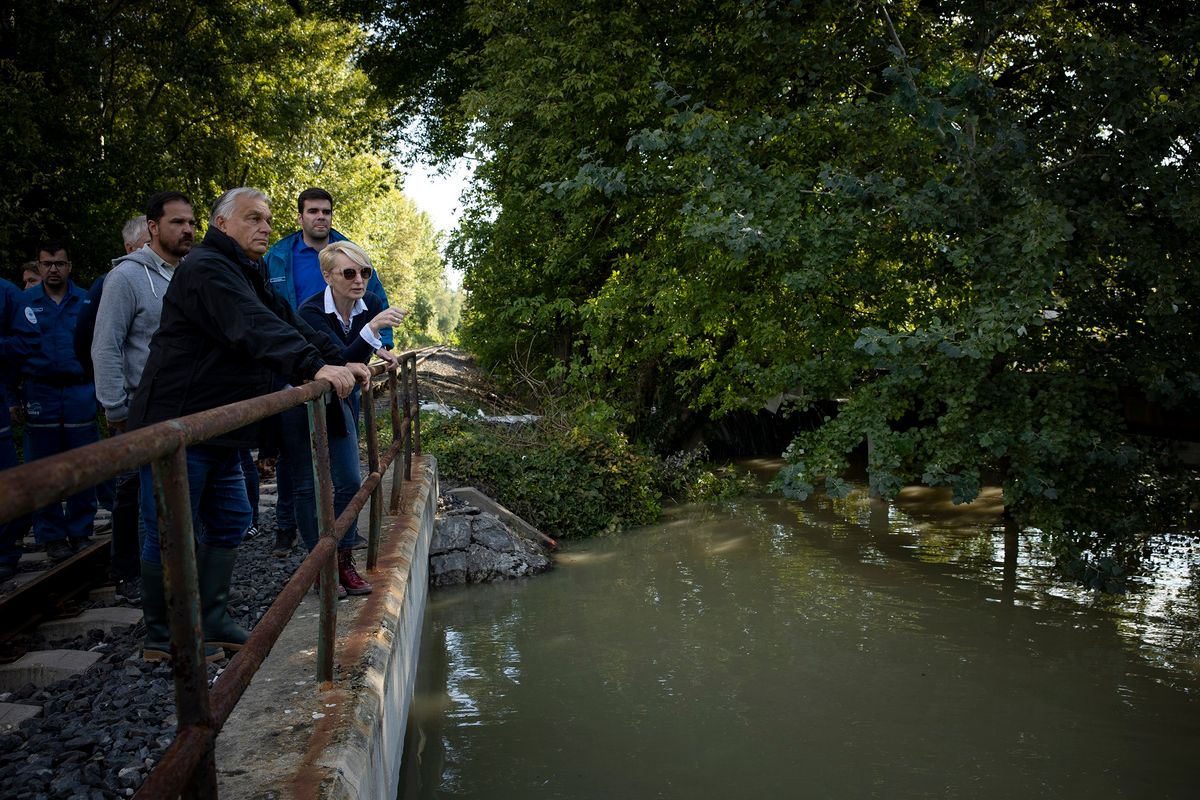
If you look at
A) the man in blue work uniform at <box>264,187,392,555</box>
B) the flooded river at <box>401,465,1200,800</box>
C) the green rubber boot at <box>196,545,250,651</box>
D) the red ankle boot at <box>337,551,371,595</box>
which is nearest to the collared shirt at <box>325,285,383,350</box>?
the man in blue work uniform at <box>264,187,392,555</box>

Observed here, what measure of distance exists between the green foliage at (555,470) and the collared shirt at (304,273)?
19.4 feet

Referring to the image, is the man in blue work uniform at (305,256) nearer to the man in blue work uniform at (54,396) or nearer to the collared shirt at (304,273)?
the collared shirt at (304,273)

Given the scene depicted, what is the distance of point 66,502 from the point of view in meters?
6.45

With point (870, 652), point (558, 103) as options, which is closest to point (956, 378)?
point (870, 652)

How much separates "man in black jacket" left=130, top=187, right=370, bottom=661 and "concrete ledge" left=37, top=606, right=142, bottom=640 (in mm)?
1593

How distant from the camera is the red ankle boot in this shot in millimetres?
4535

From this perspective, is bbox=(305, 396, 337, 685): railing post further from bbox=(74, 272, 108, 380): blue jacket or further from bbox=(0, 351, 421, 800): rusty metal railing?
bbox=(74, 272, 108, 380): blue jacket

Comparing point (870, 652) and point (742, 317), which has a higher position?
point (742, 317)

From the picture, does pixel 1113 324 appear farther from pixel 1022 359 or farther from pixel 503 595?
pixel 503 595

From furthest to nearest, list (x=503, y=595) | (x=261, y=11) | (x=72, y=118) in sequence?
(x=261, y=11), (x=72, y=118), (x=503, y=595)

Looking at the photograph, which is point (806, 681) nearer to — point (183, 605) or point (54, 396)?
point (54, 396)

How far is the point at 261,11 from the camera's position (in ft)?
74.1

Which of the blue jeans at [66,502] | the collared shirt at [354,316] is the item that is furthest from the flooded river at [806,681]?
the blue jeans at [66,502]

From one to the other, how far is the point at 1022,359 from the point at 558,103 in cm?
826
